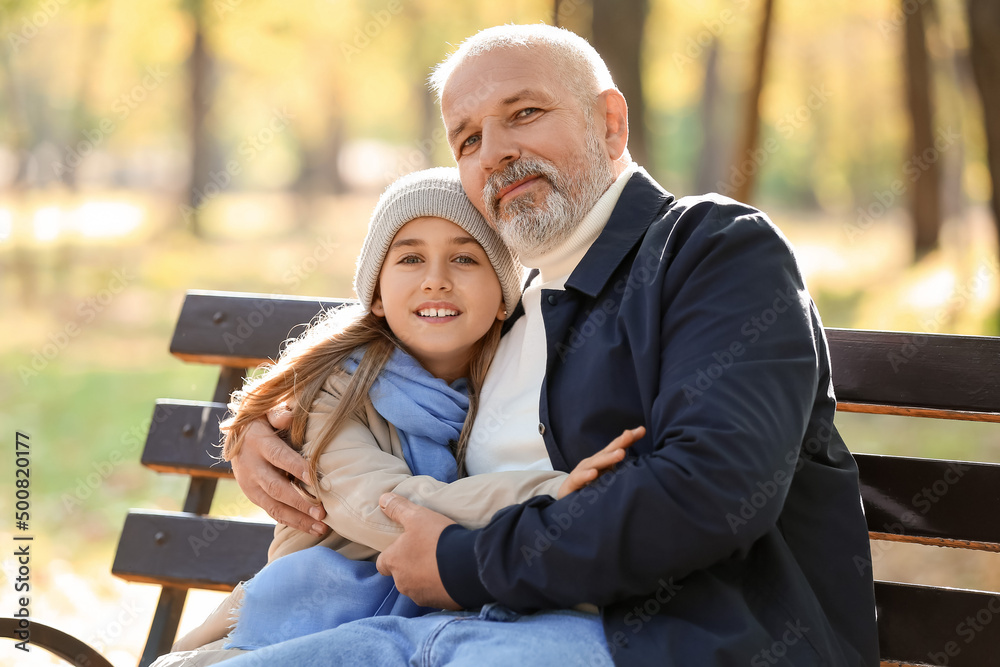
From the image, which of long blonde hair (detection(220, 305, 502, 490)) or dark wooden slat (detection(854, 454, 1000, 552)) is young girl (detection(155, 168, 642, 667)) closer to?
long blonde hair (detection(220, 305, 502, 490))

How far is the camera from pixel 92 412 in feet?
35.0

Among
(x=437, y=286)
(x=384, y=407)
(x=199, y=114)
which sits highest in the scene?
(x=199, y=114)

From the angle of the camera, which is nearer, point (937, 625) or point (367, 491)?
point (367, 491)

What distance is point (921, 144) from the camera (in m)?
12.6

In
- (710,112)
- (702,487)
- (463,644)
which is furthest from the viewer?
(710,112)

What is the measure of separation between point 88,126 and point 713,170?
17.2m

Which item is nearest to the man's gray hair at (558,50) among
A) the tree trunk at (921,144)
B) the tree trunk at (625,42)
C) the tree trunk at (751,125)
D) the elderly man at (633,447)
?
the elderly man at (633,447)

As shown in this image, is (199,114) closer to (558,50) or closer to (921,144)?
(921,144)

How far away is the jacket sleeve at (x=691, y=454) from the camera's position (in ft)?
6.70

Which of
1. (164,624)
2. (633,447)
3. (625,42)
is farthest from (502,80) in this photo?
(625,42)

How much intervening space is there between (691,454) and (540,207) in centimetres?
95

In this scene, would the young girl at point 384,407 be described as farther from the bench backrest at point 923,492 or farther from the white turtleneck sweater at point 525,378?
the bench backrest at point 923,492

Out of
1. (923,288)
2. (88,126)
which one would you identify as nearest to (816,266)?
(923,288)

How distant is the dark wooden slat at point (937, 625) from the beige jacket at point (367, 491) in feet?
3.91
